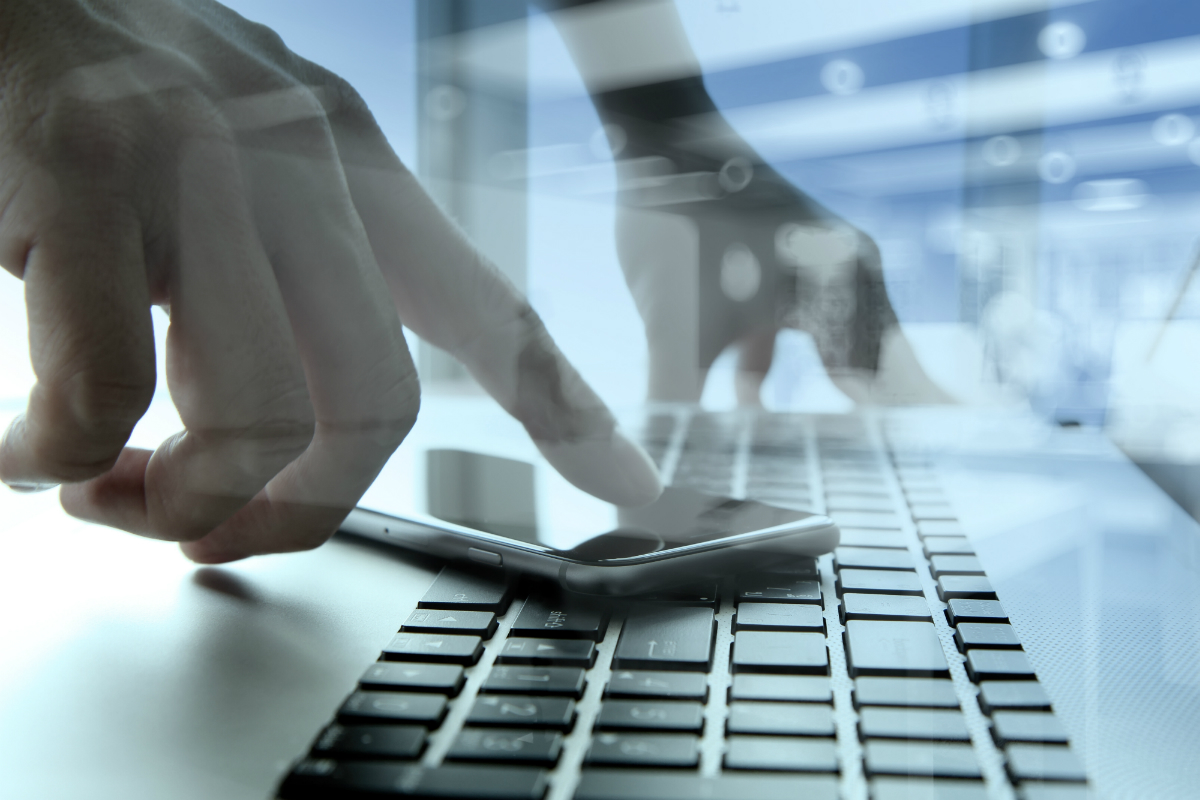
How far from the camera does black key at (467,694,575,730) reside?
15 centimetres

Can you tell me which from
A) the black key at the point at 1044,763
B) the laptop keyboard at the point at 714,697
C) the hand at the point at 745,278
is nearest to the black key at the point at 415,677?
the laptop keyboard at the point at 714,697

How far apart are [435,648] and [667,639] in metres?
0.06

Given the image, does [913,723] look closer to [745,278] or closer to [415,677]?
[415,677]

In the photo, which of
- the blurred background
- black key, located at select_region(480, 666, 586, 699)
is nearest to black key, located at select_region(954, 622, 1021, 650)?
black key, located at select_region(480, 666, 586, 699)

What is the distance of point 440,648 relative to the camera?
0.19 metres

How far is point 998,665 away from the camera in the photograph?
7.2 inches

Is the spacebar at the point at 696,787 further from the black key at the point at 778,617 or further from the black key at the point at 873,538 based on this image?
the black key at the point at 873,538

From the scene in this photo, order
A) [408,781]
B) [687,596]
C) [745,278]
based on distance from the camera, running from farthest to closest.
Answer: [745,278], [687,596], [408,781]

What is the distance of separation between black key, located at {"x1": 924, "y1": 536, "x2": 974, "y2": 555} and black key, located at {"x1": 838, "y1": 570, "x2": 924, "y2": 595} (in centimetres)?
3

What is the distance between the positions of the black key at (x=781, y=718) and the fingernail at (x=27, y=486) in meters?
0.21

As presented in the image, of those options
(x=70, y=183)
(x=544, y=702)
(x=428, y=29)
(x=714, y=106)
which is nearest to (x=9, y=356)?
(x=70, y=183)

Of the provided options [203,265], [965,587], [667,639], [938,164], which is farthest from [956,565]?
[938,164]

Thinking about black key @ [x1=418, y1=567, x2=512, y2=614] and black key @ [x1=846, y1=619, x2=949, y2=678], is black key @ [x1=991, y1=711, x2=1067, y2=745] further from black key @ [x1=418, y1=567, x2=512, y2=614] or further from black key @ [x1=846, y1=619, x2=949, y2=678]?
black key @ [x1=418, y1=567, x2=512, y2=614]

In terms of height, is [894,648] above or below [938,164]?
below
